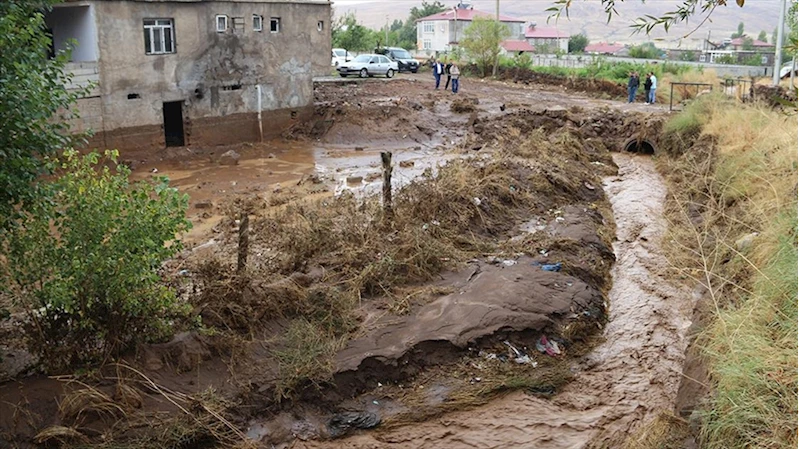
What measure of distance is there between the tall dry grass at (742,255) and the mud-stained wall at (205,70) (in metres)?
12.6

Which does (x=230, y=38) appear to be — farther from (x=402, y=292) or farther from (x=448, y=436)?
(x=448, y=436)

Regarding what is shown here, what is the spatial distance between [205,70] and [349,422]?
16384mm

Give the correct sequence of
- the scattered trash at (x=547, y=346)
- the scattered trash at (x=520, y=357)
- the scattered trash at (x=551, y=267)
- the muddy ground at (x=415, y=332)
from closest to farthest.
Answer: the muddy ground at (x=415, y=332)
the scattered trash at (x=520, y=357)
the scattered trash at (x=547, y=346)
the scattered trash at (x=551, y=267)

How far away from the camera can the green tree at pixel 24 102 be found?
5.90 m

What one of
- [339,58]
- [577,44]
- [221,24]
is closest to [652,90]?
[339,58]

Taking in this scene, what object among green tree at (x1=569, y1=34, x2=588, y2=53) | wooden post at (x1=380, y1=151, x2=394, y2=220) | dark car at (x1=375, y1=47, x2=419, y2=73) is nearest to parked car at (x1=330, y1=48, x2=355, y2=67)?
dark car at (x1=375, y1=47, x2=419, y2=73)

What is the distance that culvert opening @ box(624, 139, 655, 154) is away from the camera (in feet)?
73.1

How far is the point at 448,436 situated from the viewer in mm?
7551

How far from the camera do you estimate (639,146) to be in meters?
22.5

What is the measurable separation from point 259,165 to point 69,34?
613 centimetres

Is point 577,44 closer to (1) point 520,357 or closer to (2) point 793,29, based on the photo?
(2) point 793,29

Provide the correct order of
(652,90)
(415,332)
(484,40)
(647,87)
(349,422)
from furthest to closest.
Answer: (484,40)
(647,87)
(652,90)
(415,332)
(349,422)

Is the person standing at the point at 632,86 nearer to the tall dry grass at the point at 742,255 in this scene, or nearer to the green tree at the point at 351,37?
the tall dry grass at the point at 742,255

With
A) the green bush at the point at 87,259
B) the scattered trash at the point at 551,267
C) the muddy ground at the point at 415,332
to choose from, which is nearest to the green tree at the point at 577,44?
the muddy ground at the point at 415,332
